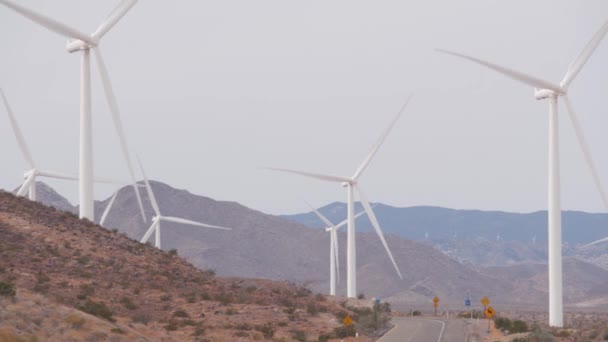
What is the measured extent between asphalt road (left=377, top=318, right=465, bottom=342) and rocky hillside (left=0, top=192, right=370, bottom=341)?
10.8ft

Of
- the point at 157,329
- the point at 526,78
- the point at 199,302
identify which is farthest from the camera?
the point at 526,78

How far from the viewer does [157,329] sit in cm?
4169

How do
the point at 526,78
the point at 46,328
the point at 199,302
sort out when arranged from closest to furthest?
1. the point at 46,328
2. the point at 199,302
3. the point at 526,78

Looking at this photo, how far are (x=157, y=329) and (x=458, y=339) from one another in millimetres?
16533

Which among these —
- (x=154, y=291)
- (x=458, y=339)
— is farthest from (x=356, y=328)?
(x=154, y=291)

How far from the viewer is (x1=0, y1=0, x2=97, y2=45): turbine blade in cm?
5028

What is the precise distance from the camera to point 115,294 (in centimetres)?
4634

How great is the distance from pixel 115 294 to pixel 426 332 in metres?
18.7

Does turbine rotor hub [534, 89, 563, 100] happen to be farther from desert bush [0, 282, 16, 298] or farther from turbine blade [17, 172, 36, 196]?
desert bush [0, 282, 16, 298]

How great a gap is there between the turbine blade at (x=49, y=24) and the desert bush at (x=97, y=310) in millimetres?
17116

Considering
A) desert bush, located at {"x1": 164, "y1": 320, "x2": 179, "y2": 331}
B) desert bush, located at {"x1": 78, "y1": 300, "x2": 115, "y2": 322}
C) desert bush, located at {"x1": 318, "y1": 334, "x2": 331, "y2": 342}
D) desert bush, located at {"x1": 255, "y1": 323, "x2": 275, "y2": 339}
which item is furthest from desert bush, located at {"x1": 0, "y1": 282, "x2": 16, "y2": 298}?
desert bush, located at {"x1": 318, "y1": 334, "x2": 331, "y2": 342}

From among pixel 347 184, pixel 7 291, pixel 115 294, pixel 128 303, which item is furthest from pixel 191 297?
pixel 347 184

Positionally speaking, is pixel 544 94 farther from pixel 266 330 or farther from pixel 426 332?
pixel 266 330

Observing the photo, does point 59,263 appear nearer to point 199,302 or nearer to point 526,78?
point 199,302
